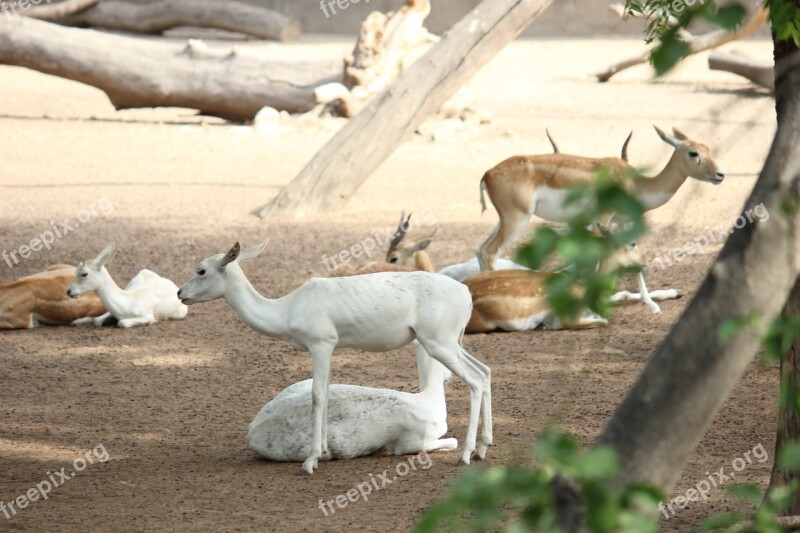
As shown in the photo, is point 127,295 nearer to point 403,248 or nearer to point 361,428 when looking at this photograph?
point 403,248

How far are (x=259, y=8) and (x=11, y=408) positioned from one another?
1884 centimetres

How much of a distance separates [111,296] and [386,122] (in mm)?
3908

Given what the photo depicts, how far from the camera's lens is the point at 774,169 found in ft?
8.48

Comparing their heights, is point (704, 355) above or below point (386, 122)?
above

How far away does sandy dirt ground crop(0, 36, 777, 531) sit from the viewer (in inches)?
192

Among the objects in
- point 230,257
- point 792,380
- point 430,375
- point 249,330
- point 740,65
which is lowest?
point 740,65

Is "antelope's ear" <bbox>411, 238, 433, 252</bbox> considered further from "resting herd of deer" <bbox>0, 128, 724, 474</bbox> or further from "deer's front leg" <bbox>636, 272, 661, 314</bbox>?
"resting herd of deer" <bbox>0, 128, 724, 474</bbox>

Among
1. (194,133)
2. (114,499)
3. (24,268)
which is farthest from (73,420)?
(194,133)

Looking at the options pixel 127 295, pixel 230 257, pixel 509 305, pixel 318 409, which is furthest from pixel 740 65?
pixel 318 409

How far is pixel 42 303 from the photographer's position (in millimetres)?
8188

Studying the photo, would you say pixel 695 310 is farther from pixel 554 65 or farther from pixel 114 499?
pixel 554 65

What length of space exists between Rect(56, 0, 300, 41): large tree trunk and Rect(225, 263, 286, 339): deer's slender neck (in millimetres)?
18746

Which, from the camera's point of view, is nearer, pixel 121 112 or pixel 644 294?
pixel 644 294

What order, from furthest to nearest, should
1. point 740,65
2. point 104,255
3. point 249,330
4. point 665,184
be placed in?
point 740,65, point 665,184, point 249,330, point 104,255
